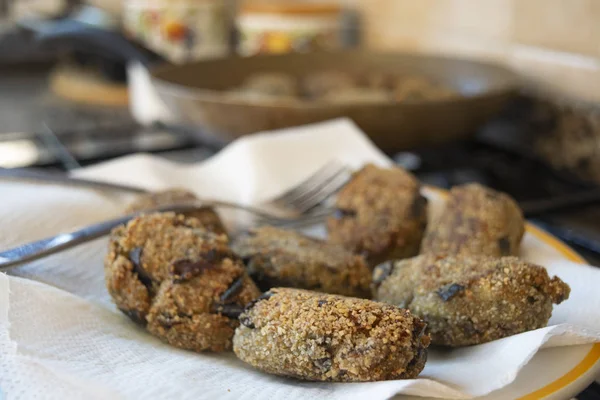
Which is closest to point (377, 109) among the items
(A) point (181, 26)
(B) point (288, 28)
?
(B) point (288, 28)

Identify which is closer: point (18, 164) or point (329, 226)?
point (329, 226)

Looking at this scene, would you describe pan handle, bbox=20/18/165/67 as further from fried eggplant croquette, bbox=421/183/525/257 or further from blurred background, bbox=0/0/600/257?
fried eggplant croquette, bbox=421/183/525/257

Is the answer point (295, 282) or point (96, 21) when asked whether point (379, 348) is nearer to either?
point (295, 282)

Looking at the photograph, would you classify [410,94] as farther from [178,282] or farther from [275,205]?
[178,282]

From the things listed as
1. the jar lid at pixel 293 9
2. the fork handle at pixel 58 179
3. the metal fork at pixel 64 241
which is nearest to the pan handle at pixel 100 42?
the jar lid at pixel 293 9

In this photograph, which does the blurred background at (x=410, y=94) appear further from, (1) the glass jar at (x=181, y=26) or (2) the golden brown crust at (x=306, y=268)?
(2) the golden brown crust at (x=306, y=268)

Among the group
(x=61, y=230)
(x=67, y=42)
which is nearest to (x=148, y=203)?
(x=61, y=230)
